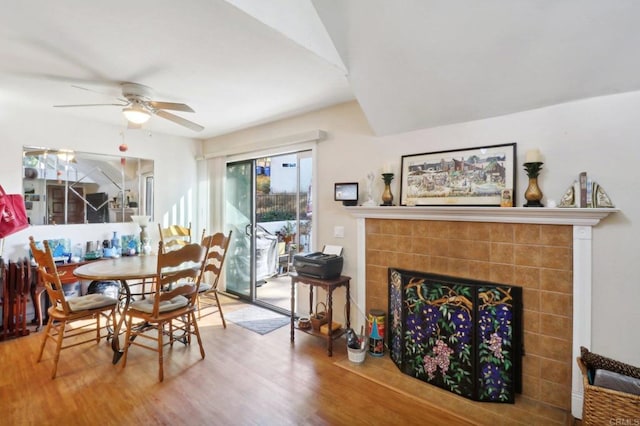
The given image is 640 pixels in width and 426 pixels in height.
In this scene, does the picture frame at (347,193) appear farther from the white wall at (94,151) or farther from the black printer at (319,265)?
the white wall at (94,151)

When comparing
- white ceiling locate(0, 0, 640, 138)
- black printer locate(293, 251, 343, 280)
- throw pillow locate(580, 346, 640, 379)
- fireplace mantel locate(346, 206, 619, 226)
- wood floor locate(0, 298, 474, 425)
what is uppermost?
white ceiling locate(0, 0, 640, 138)

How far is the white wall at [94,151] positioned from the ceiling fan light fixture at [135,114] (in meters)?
1.66

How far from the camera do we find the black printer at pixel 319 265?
9.24ft

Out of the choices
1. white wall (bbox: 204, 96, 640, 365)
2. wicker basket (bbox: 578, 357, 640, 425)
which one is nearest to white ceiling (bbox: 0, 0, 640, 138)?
white wall (bbox: 204, 96, 640, 365)

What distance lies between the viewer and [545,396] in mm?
2016

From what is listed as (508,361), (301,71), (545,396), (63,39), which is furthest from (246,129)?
(545,396)

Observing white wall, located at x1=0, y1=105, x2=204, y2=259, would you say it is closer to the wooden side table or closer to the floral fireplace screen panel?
the wooden side table

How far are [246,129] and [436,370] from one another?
3.58 metres

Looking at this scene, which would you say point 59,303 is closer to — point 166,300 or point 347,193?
point 166,300

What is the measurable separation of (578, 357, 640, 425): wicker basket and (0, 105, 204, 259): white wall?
15.5 feet

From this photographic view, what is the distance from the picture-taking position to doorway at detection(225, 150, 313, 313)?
398 cm

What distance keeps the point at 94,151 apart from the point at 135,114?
5.83 feet

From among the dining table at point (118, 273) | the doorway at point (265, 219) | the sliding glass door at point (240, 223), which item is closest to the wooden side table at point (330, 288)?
the doorway at point (265, 219)

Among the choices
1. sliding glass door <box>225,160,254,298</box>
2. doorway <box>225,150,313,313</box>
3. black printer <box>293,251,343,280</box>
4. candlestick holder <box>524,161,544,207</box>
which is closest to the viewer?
candlestick holder <box>524,161,544,207</box>
